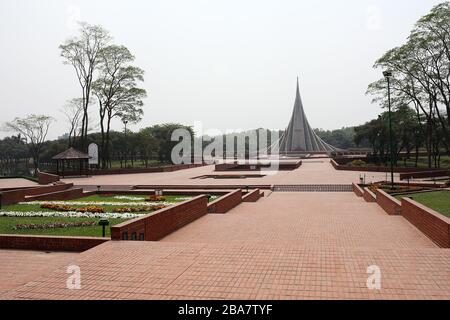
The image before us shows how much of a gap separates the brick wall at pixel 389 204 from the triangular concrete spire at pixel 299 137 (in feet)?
242

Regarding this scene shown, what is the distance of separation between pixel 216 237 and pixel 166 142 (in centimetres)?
4761

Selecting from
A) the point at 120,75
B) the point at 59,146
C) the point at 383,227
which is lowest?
the point at 383,227

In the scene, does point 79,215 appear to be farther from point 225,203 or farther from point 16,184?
point 16,184

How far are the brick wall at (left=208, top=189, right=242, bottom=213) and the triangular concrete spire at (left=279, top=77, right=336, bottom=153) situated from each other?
73821 mm

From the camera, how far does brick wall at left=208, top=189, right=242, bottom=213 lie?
39.0ft

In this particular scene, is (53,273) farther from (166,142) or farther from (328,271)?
(166,142)

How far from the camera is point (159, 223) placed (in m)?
8.13

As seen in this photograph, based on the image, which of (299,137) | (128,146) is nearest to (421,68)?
(128,146)

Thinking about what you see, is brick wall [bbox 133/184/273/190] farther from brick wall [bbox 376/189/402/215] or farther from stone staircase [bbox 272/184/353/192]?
brick wall [bbox 376/189/402/215]

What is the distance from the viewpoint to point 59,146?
6225cm

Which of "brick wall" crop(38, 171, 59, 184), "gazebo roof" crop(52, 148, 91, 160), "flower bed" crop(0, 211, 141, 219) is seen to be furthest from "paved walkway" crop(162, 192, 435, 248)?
"gazebo roof" crop(52, 148, 91, 160)

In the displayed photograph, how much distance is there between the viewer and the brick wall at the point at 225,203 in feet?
39.0

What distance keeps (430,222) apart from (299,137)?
274 ft
